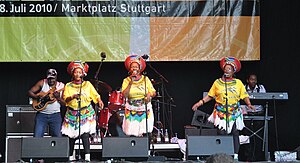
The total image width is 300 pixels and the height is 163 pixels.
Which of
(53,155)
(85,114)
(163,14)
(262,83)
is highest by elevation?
(163,14)

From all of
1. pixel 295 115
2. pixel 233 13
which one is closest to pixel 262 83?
pixel 295 115

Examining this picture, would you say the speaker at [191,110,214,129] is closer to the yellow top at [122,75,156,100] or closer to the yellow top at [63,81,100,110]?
the yellow top at [122,75,156,100]

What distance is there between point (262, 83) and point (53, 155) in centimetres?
518

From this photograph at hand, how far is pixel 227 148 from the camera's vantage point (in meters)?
7.30

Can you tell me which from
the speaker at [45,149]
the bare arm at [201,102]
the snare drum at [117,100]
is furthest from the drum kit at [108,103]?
the speaker at [45,149]

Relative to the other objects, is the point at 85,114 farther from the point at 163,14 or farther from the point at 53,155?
the point at 163,14

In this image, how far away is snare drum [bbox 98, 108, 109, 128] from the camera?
10039mm

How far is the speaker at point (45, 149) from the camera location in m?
7.10

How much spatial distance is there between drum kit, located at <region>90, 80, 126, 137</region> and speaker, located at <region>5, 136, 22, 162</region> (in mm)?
1342

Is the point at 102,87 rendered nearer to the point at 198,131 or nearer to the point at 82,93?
the point at 82,93

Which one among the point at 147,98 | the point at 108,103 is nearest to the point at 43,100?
the point at 108,103

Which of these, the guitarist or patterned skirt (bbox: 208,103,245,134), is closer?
patterned skirt (bbox: 208,103,245,134)

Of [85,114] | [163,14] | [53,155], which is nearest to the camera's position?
[53,155]

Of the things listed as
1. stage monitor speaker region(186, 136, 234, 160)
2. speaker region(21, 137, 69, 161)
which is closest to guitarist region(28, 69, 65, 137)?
speaker region(21, 137, 69, 161)
